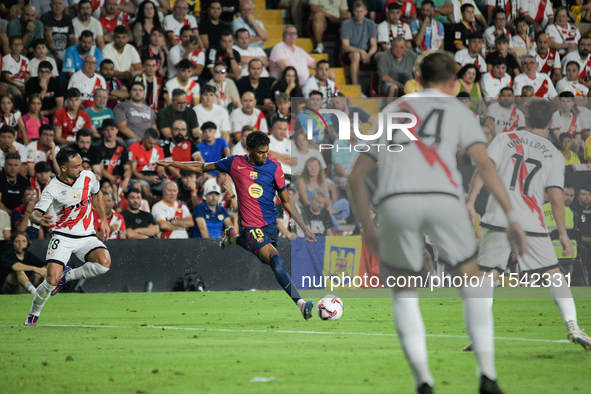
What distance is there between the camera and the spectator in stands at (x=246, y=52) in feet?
54.4

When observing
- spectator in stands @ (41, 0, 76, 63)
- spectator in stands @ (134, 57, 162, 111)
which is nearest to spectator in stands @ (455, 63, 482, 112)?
spectator in stands @ (134, 57, 162, 111)

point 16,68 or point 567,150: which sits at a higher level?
point 16,68

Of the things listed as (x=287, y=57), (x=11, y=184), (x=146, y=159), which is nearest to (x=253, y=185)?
(x=146, y=159)

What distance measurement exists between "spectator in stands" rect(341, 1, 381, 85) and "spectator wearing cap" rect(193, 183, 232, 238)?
518 cm

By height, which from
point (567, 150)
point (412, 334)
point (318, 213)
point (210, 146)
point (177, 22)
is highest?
point (412, 334)

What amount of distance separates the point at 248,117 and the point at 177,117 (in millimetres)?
1504

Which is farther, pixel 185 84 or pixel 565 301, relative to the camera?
pixel 185 84

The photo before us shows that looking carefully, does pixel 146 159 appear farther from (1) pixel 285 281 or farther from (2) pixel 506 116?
(2) pixel 506 116

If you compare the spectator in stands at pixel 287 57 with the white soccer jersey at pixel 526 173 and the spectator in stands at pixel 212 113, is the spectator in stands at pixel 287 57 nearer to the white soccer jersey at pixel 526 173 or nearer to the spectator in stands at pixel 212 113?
the spectator in stands at pixel 212 113

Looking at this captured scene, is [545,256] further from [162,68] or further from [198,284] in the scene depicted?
[162,68]

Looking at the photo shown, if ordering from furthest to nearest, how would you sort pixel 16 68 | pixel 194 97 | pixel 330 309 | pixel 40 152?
pixel 194 97 < pixel 16 68 < pixel 40 152 < pixel 330 309

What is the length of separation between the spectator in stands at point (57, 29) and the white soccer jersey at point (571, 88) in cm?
1164

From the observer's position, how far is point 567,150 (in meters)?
16.0

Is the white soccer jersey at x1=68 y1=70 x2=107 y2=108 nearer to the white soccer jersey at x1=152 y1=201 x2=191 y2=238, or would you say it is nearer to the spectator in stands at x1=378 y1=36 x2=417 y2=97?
the white soccer jersey at x1=152 y1=201 x2=191 y2=238
